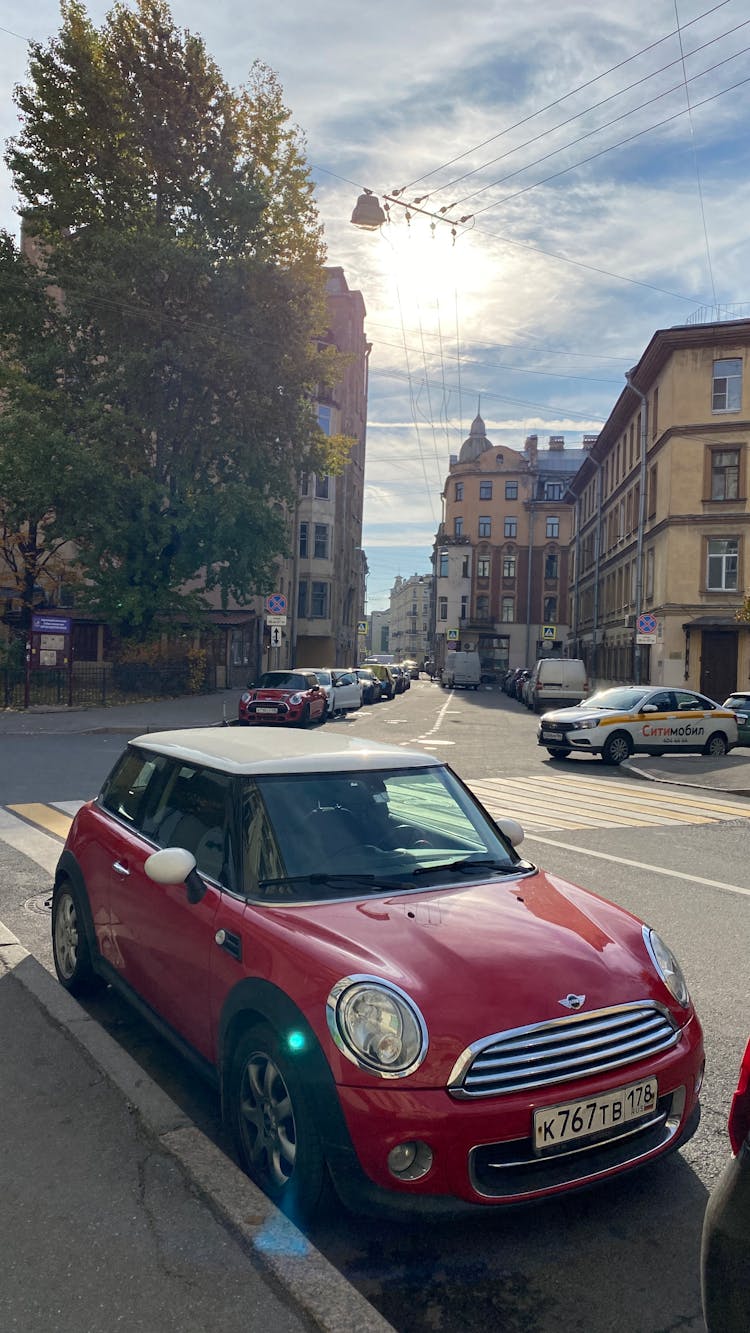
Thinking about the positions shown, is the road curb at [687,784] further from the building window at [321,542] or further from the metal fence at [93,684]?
the building window at [321,542]

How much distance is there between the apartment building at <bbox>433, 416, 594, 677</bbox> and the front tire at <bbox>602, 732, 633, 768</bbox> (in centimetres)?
7302

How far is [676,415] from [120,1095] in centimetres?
3734

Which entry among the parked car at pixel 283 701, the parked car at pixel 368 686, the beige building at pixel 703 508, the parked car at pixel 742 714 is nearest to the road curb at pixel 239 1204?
the parked car at pixel 742 714

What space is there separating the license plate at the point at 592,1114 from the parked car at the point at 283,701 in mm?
23588

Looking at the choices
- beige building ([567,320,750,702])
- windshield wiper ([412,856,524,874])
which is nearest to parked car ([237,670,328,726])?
beige building ([567,320,750,702])

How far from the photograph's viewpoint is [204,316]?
1193 inches

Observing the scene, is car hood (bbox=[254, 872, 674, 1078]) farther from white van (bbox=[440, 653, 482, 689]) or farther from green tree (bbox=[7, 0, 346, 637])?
white van (bbox=[440, 653, 482, 689])

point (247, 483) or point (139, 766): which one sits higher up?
point (247, 483)

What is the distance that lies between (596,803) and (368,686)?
28.2 meters

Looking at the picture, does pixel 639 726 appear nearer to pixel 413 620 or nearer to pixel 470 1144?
pixel 470 1144

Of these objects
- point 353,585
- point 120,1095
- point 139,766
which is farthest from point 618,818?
point 353,585

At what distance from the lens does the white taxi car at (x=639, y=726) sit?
62.5 ft

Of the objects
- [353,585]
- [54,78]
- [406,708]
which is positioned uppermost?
[54,78]

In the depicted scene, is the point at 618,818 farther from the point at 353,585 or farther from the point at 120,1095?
the point at 353,585
